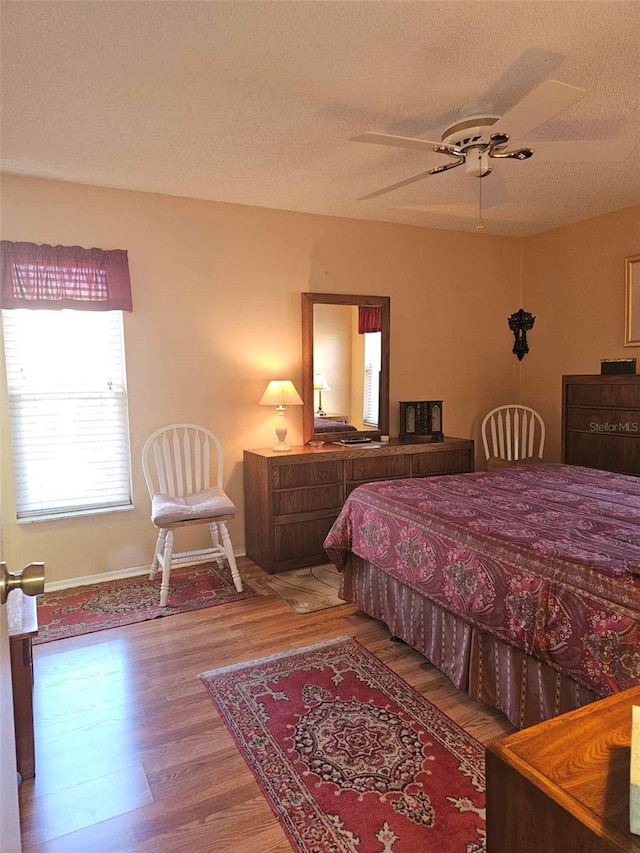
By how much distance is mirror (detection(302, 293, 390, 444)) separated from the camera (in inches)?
161

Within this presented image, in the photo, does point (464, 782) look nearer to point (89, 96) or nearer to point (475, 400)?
point (89, 96)

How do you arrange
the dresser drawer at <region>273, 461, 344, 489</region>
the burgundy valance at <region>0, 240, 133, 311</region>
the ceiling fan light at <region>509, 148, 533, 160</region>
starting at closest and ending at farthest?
the ceiling fan light at <region>509, 148, 533, 160</region> < the burgundy valance at <region>0, 240, 133, 311</region> < the dresser drawer at <region>273, 461, 344, 489</region>

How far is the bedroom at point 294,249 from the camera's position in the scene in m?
2.08

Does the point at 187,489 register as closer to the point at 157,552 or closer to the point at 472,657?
the point at 157,552

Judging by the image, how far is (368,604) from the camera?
281cm

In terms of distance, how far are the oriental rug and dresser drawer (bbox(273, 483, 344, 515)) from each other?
1.33 feet

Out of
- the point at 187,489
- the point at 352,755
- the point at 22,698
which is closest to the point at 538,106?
the point at 352,755

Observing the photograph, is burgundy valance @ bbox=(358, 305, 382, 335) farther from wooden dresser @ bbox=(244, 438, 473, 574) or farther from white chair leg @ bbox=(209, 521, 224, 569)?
white chair leg @ bbox=(209, 521, 224, 569)

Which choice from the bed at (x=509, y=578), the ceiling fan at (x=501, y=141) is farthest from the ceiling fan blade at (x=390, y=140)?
the bed at (x=509, y=578)

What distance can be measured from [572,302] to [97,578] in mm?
4193

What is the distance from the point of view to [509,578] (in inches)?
72.9

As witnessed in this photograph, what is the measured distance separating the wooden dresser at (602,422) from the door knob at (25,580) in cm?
375

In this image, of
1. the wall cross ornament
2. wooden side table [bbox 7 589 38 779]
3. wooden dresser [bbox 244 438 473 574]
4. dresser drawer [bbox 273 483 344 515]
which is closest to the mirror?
wooden dresser [bbox 244 438 473 574]

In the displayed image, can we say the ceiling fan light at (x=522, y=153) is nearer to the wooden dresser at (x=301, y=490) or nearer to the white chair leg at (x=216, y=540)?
the wooden dresser at (x=301, y=490)
